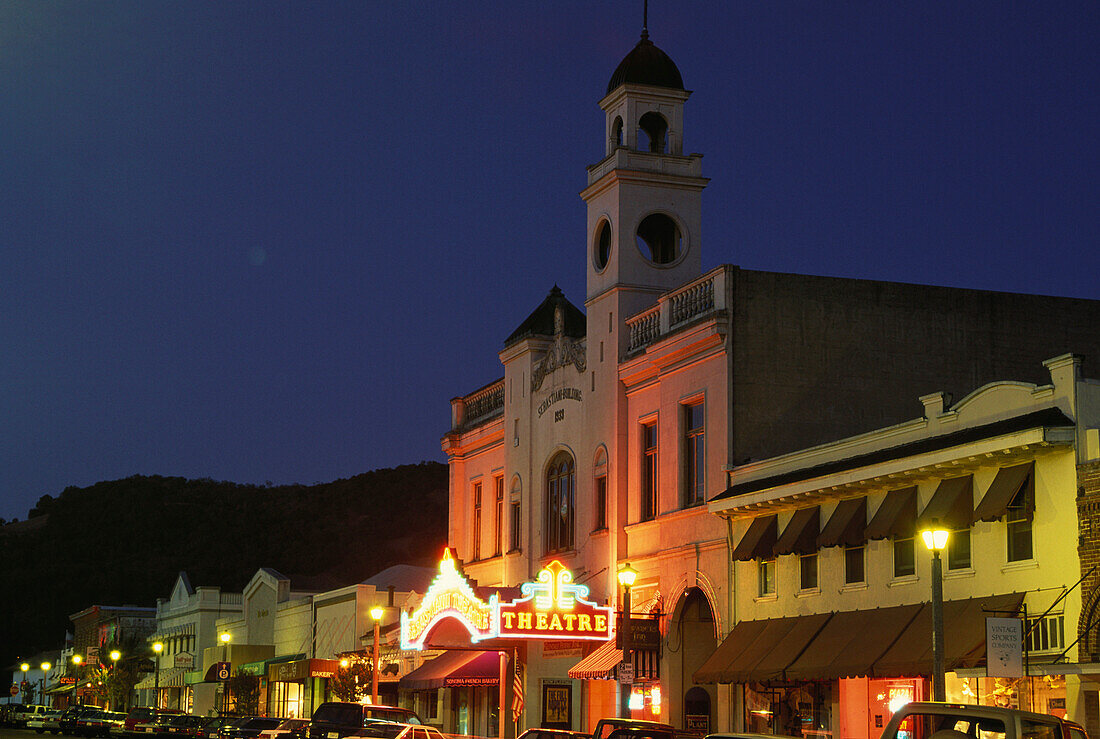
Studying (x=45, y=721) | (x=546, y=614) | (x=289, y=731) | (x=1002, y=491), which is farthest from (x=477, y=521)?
(x=1002, y=491)

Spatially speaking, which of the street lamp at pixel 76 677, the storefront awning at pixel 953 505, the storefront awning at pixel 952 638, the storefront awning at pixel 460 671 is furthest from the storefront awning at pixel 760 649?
the street lamp at pixel 76 677

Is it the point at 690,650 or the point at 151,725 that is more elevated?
the point at 690,650

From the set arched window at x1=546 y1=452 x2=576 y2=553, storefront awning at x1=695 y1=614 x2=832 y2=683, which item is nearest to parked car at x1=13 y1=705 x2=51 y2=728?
arched window at x1=546 y1=452 x2=576 y2=553

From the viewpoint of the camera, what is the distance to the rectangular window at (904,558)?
3027 centimetres

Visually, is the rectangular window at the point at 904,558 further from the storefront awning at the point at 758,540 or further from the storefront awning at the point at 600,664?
the storefront awning at the point at 600,664

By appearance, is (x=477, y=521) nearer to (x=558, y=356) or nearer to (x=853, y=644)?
(x=558, y=356)

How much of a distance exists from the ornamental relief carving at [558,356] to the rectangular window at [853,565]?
47.6ft

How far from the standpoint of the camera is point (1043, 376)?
4041 cm

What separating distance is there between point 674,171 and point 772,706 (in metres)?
16.4

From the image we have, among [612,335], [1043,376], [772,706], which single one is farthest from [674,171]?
[772,706]

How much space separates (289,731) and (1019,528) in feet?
74.6

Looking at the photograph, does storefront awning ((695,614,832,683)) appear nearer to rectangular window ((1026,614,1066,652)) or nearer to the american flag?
rectangular window ((1026,614,1066,652))

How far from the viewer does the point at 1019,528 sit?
2748cm

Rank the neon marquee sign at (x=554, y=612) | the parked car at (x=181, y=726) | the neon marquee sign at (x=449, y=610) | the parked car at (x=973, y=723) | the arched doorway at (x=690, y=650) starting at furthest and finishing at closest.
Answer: the parked car at (x=181, y=726)
the neon marquee sign at (x=449, y=610)
the neon marquee sign at (x=554, y=612)
the arched doorway at (x=690, y=650)
the parked car at (x=973, y=723)
